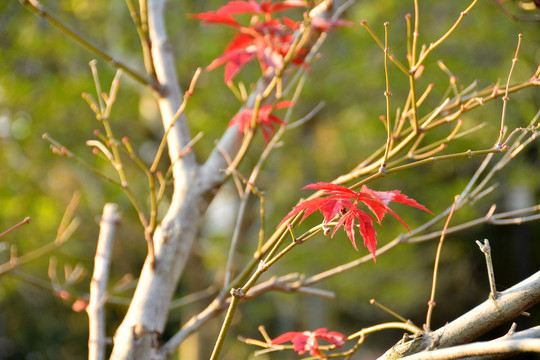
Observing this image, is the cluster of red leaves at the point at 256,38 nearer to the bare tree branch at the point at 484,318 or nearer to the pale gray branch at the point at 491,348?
the bare tree branch at the point at 484,318

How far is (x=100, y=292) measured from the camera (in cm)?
157

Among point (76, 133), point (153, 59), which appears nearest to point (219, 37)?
point (76, 133)

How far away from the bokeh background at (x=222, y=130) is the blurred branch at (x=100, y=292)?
1589mm

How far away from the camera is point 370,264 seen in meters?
5.00

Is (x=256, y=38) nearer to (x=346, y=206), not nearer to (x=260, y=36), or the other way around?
(x=260, y=36)

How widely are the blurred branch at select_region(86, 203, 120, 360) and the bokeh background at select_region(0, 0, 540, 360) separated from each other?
159 centimetres

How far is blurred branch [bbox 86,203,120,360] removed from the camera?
147cm

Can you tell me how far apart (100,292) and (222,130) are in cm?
294

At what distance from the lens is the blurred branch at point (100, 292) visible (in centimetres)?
147

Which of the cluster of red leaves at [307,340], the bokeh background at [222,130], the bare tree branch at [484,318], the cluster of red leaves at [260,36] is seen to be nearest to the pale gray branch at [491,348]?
the bare tree branch at [484,318]

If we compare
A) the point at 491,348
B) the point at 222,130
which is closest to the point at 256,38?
the point at 491,348

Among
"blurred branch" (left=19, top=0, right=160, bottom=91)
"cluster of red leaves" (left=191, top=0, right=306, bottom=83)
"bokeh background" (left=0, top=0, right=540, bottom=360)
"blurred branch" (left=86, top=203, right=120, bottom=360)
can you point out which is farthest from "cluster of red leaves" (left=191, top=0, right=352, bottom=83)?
"bokeh background" (left=0, top=0, right=540, bottom=360)

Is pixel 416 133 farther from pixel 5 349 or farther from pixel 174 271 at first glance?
pixel 5 349

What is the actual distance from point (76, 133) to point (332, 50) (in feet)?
8.07
